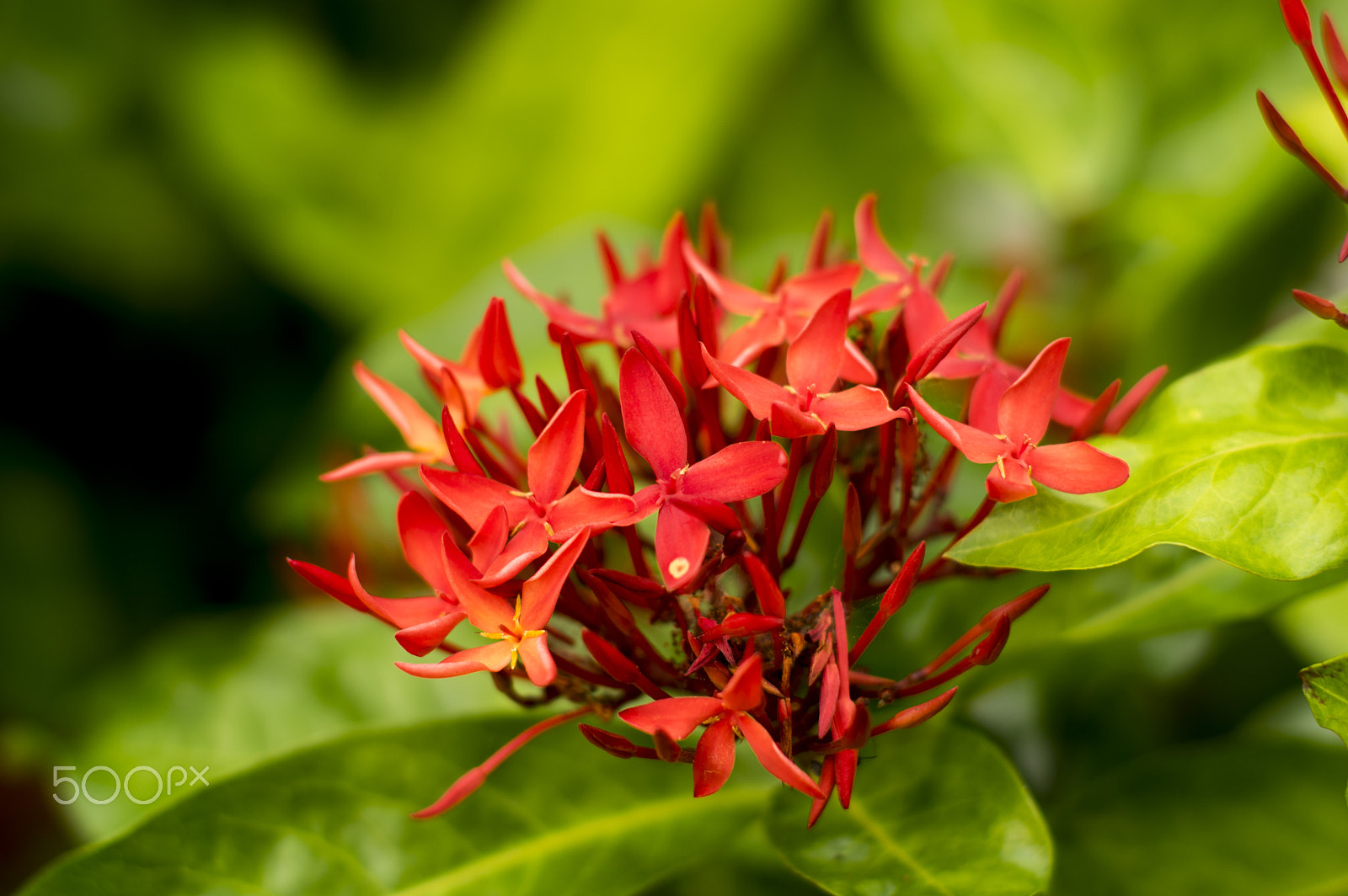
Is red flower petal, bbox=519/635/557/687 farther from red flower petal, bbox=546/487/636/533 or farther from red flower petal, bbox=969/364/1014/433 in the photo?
red flower petal, bbox=969/364/1014/433

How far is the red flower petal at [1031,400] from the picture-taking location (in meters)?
0.40

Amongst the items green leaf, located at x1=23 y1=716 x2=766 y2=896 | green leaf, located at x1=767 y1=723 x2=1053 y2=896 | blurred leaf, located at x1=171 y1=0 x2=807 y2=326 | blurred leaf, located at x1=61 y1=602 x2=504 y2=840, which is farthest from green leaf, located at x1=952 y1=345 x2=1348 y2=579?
blurred leaf, located at x1=171 y1=0 x2=807 y2=326

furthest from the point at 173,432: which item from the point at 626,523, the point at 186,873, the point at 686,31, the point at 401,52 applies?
the point at 626,523

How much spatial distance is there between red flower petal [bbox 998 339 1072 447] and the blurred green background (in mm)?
338

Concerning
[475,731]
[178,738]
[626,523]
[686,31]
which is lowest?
[178,738]

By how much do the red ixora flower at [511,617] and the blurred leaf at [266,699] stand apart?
30 centimetres

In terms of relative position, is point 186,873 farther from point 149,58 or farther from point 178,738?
point 149,58

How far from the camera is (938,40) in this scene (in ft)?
3.32

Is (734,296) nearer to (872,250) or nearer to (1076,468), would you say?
(872,250)

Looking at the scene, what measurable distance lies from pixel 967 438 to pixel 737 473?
0.09 meters

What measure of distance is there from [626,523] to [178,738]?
20.5 inches

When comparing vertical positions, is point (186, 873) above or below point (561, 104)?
below

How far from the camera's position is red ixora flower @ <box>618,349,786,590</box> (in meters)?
0.38

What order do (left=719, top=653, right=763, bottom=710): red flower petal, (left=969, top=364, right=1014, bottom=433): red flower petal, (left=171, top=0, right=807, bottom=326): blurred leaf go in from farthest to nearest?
1. (left=171, top=0, right=807, bottom=326): blurred leaf
2. (left=969, top=364, right=1014, bottom=433): red flower petal
3. (left=719, top=653, right=763, bottom=710): red flower petal
